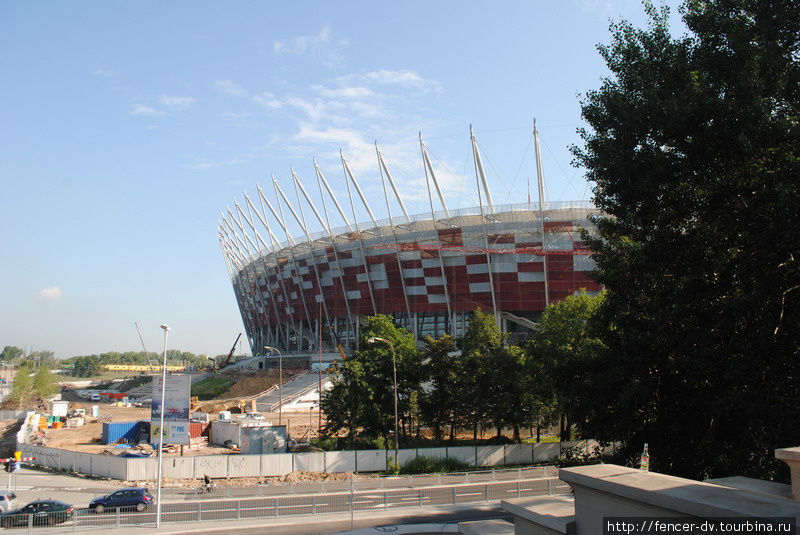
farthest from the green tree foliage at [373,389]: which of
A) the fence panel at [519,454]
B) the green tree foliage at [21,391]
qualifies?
the green tree foliage at [21,391]

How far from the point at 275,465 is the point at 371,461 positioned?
614 centimetres

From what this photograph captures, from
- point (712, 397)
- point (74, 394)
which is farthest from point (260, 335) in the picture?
point (712, 397)

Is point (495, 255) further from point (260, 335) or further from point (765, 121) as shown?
point (260, 335)

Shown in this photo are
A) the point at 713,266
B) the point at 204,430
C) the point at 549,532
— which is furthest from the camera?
the point at 204,430

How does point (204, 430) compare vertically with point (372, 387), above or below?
below

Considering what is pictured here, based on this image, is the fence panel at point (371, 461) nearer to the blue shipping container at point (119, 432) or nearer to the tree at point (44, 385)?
the blue shipping container at point (119, 432)

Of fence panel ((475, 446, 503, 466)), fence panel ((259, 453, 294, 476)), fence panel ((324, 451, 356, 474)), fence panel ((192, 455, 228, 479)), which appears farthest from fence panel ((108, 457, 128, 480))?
fence panel ((475, 446, 503, 466))

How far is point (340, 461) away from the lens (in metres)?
36.8

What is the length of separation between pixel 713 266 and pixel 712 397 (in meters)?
4.09

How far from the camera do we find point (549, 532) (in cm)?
778

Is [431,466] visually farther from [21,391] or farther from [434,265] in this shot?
[21,391]

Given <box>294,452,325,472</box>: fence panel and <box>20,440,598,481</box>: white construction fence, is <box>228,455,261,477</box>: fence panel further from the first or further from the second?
<box>294,452,325,472</box>: fence panel

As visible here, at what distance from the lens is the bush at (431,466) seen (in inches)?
1430

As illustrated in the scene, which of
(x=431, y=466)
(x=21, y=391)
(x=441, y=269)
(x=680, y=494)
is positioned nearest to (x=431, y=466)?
(x=431, y=466)
